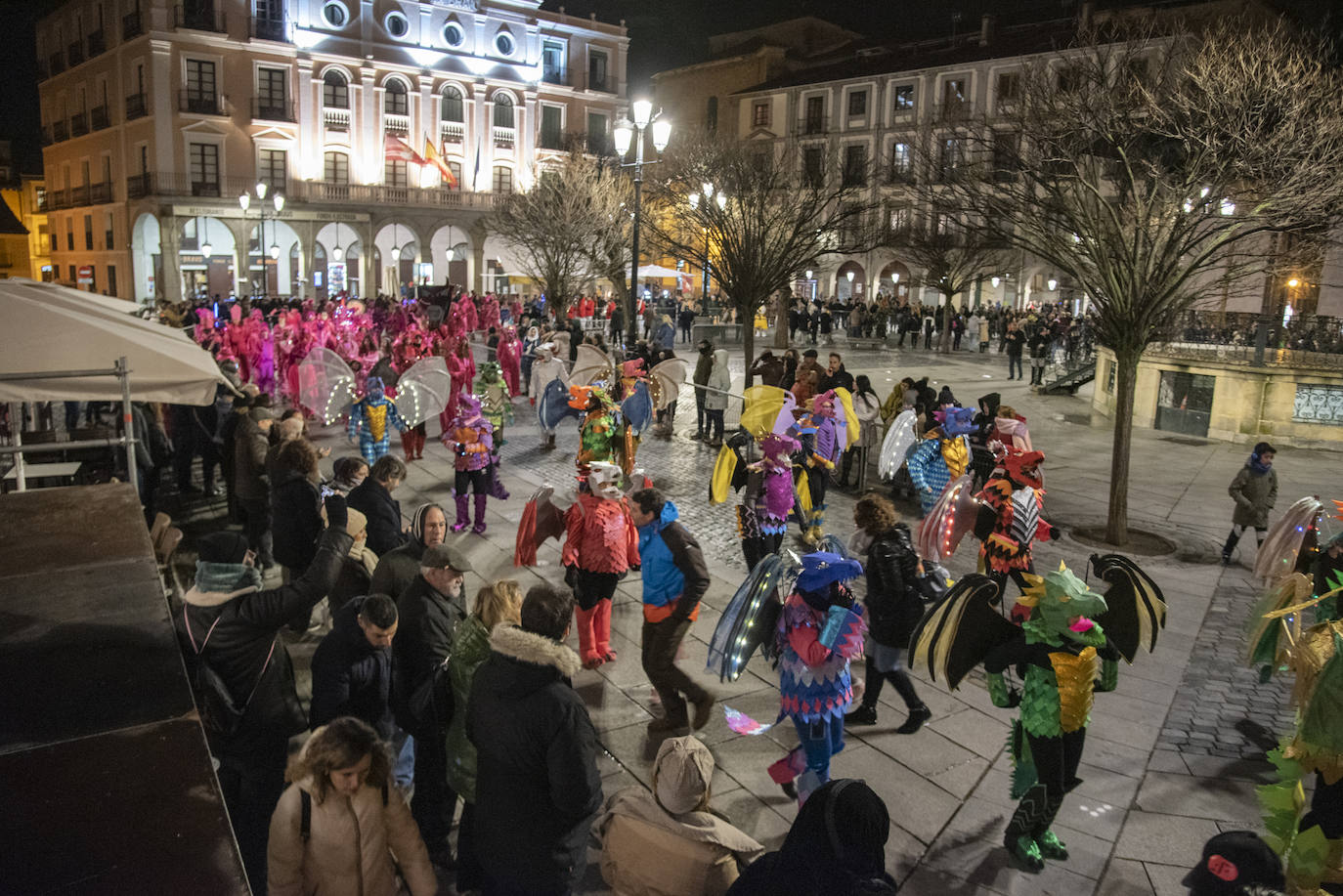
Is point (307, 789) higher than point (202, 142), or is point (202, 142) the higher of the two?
point (202, 142)

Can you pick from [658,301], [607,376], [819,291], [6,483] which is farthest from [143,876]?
[819,291]

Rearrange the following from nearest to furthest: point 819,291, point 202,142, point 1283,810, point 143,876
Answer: point 143,876
point 1283,810
point 202,142
point 819,291

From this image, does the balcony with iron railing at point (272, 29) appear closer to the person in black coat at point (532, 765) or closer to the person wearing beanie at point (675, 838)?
the person in black coat at point (532, 765)

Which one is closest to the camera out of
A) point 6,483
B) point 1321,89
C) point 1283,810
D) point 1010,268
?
point 1283,810

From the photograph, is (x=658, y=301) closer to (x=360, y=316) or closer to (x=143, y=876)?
(x=360, y=316)

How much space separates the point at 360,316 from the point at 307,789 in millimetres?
18405

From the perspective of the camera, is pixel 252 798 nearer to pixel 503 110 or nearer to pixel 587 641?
pixel 587 641

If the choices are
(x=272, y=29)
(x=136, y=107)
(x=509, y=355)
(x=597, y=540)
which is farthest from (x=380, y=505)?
(x=136, y=107)

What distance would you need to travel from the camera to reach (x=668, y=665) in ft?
17.7

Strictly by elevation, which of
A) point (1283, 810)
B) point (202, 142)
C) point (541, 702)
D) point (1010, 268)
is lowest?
point (1283, 810)

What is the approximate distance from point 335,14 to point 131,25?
28.6ft

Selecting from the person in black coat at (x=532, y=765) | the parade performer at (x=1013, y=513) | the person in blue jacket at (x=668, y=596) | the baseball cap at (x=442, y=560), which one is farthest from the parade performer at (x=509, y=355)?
the person in black coat at (x=532, y=765)

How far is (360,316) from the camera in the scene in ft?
66.1

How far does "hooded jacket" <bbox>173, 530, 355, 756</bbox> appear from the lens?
12.6 ft
